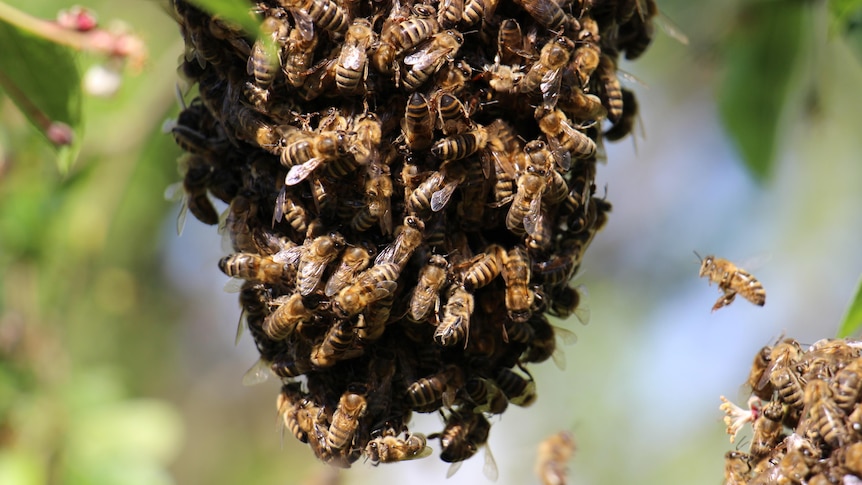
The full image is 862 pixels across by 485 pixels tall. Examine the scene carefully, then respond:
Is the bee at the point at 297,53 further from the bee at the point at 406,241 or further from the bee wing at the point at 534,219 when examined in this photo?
the bee wing at the point at 534,219

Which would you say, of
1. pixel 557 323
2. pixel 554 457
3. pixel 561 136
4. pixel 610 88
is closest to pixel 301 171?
pixel 561 136

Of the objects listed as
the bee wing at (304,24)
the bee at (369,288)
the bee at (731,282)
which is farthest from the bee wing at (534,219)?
the bee at (731,282)

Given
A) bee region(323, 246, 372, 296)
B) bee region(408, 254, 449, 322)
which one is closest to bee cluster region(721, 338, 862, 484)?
bee region(408, 254, 449, 322)

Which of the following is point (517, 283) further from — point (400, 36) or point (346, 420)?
point (400, 36)

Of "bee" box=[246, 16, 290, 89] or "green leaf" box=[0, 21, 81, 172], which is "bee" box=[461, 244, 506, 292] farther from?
"green leaf" box=[0, 21, 81, 172]

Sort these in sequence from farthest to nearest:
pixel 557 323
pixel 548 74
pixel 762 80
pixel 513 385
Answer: pixel 557 323 < pixel 762 80 < pixel 513 385 < pixel 548 74

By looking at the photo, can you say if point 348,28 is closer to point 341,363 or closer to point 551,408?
point 341,363

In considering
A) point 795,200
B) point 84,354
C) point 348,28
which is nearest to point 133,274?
point 84,354
